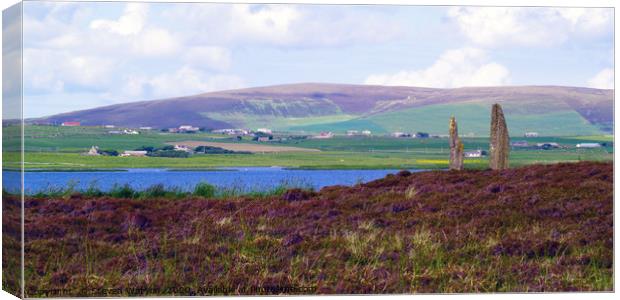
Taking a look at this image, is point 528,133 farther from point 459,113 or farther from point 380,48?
point 380,48

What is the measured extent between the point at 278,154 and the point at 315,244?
1397mm

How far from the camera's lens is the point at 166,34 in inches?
628

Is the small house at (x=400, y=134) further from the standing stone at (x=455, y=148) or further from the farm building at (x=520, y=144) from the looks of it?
the farm building at (x=520, y=144)

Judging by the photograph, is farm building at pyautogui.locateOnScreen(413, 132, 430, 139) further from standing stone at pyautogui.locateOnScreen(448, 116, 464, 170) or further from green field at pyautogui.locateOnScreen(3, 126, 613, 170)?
standing stone at pyautogui.locateOnScreen(448, 116, 464, 170)

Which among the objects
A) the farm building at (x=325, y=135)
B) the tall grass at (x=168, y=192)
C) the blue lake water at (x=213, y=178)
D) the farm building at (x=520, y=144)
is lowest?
the tall grass at (x=168, y=192)

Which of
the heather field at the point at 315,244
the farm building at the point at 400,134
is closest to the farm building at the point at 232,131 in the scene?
the heather field at the point at 315,244

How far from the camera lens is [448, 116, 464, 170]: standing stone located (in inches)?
690

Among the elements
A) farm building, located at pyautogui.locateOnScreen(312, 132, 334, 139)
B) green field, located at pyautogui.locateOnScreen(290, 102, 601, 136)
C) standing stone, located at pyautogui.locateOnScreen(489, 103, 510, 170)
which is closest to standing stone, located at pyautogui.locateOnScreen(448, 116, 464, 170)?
green field, located at pyautogui.locateOnScreen(290, 102, 601, 136)

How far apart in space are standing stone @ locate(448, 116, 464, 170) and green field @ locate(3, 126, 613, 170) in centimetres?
11

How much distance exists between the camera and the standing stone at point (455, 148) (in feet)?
57.5

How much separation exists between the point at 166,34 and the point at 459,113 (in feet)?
13.5

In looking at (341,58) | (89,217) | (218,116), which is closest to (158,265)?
(89,217)

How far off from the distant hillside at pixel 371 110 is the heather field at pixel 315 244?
3.12 ft

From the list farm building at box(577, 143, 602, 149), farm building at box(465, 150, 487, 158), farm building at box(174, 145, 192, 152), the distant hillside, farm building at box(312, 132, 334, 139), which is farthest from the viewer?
farm building at box(465, 150, 487, 158)
